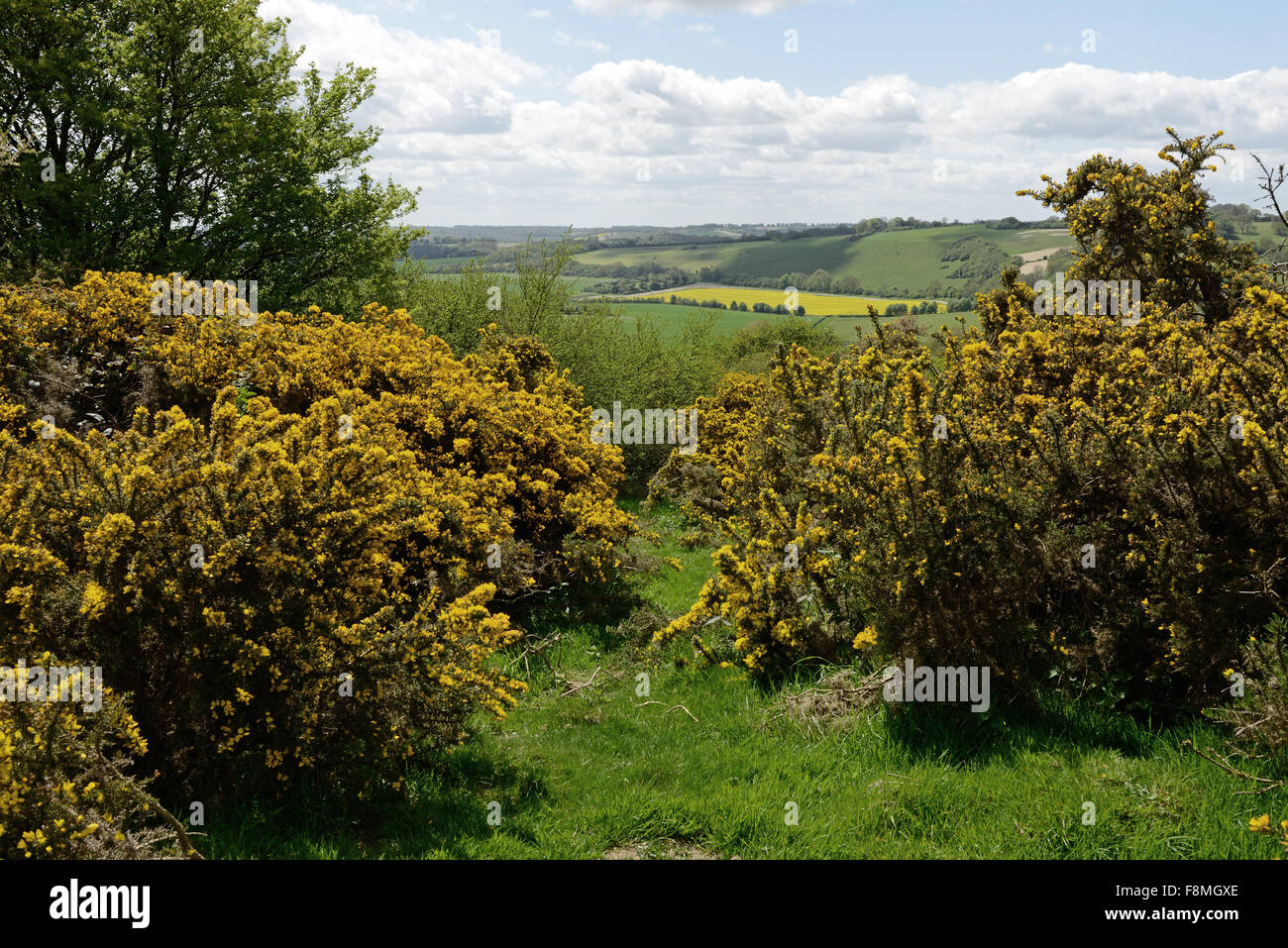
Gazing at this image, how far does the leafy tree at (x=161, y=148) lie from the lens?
17391 mm

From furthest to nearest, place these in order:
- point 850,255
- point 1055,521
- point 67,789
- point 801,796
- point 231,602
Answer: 1. point 850,255
2. point 1055,521
3. point 801,796
4. point 231,602
5. point 67,789

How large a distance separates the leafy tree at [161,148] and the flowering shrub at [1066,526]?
53.0 ft

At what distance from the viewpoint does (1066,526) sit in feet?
18.1

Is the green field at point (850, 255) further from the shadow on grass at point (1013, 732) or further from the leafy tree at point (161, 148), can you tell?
the shadow on grass at point (1013, 732)

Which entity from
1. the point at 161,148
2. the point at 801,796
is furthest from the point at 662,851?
the point at 161,148

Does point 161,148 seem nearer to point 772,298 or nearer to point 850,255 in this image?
point 772,298

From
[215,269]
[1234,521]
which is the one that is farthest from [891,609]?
[215,269]

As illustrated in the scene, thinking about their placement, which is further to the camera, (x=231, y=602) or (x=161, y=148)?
(x=161, y=148)

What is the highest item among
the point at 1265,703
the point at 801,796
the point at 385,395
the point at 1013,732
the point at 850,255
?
the point at 850,255

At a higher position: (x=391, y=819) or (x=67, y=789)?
(x=67, y=789)

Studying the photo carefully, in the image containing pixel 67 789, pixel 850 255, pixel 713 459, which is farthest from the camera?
pixel 850 255

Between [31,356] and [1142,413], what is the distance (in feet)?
30.0

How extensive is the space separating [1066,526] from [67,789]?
579cm

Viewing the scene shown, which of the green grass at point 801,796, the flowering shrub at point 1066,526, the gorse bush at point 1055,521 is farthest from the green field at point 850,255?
the green grass at point 801,796
